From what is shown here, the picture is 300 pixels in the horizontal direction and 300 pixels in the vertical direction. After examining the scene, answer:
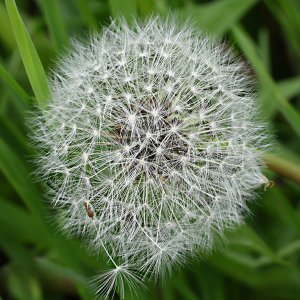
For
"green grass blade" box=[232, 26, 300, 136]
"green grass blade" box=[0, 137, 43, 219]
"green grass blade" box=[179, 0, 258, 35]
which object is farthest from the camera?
"green grass blade" box=[179, 0, 258, 35]

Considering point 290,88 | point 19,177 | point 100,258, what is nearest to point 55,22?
point 19,177

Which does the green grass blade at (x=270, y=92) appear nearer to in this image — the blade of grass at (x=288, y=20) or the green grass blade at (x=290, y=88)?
the green grass blade at (x=290, y=88)

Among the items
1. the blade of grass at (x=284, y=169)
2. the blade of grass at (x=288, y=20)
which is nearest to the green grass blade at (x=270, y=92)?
the blade of grass at (x=284, y=169)

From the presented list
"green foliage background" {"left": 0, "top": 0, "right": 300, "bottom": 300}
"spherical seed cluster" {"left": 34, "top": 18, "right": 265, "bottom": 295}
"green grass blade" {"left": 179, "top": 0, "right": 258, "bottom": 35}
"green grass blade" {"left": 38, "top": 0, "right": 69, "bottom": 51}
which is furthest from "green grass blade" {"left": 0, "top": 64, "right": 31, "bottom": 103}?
"green grass blade" {"left": 179, "top": 0, "right": 258, "bottom": 35}

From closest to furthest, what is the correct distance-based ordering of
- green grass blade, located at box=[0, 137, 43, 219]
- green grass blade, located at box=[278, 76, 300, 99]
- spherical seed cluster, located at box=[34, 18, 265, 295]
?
1. spherical seed cluster, located at box=[34, 18, 265, 295]
2. green grass blade, located at box=[0, 137, 43, 219]
3. green grass blade, located at box=[278, 76, 300, 99]

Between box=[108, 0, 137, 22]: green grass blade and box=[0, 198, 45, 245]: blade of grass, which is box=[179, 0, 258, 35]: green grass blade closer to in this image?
box=[108, 0, 137, 22]: green grass blade

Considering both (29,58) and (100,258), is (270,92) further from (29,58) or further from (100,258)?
(29,58)

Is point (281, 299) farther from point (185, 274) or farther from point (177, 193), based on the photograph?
point (177, 193)

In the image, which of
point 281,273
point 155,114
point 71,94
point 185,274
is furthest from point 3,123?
point 281,273
